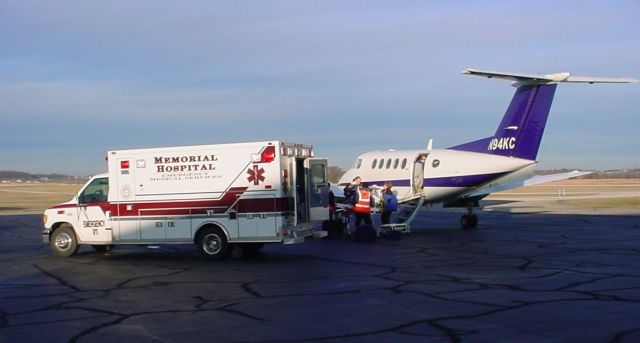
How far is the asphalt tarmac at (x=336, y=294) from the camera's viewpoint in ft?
30.3

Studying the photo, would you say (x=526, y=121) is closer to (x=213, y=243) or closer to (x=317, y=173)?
(x=317, y=173)

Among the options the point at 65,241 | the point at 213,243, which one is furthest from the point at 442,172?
the point at 65,241

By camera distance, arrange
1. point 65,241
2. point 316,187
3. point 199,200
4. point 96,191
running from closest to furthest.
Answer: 1. point 199,200
2. point 96,191
3. point 65,241
4. point 316,187

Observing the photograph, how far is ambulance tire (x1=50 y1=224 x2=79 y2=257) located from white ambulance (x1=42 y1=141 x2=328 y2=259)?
26mm

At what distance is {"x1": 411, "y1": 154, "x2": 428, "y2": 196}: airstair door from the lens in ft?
90.6

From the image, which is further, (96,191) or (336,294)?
(96,191)

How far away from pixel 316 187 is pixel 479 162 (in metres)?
8.99

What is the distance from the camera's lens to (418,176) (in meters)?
27.8

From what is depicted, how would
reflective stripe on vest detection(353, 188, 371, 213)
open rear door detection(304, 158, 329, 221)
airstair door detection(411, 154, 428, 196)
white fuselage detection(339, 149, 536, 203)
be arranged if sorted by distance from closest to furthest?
1. open rear door detection(304, 158, 329, 221)
2. reflective stripe on vest detection(353, 188, 371, 213)
3. white fuselage detection(339, 149, 536, 203)
4. airstair door detection(411, 154, 428, 196)

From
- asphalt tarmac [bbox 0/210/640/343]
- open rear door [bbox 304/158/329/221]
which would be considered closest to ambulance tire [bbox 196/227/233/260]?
asphalt tarmac [bbox 0/210/640/343]

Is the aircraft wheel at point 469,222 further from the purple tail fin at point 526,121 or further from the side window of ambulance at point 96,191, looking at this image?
the side window of ambulance at point 96,191

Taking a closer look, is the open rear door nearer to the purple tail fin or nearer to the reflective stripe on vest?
the reflective stripe on vest

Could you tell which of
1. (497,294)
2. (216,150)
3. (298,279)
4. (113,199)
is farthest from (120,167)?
(497,294)

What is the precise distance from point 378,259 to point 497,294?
237 inches
